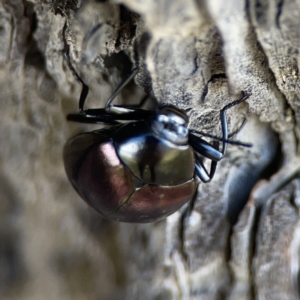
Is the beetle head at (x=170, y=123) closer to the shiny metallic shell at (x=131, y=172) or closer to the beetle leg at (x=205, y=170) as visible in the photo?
the shiny metallic shell at (x=131, y=172)

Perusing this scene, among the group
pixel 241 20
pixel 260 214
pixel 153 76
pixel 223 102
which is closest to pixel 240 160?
pixel 260 214

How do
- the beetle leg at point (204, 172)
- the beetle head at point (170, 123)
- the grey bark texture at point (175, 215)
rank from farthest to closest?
the beetle leg at point (204, 172), the beetle head at point (170, 123), the grey bark texture at point (175, 215)

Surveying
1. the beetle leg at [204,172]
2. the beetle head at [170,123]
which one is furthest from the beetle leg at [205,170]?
the beetle head at [170,123]

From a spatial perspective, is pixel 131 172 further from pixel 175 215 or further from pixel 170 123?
pixel 175 215

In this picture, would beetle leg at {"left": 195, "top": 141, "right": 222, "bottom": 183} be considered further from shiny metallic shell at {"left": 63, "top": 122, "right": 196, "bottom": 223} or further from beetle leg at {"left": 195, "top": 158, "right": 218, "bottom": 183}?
shiny metallic shell at {"left": 63, "top": 122, "right": 196, "bottom": 223}

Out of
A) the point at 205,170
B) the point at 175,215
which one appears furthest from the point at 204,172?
the point at 175,215
